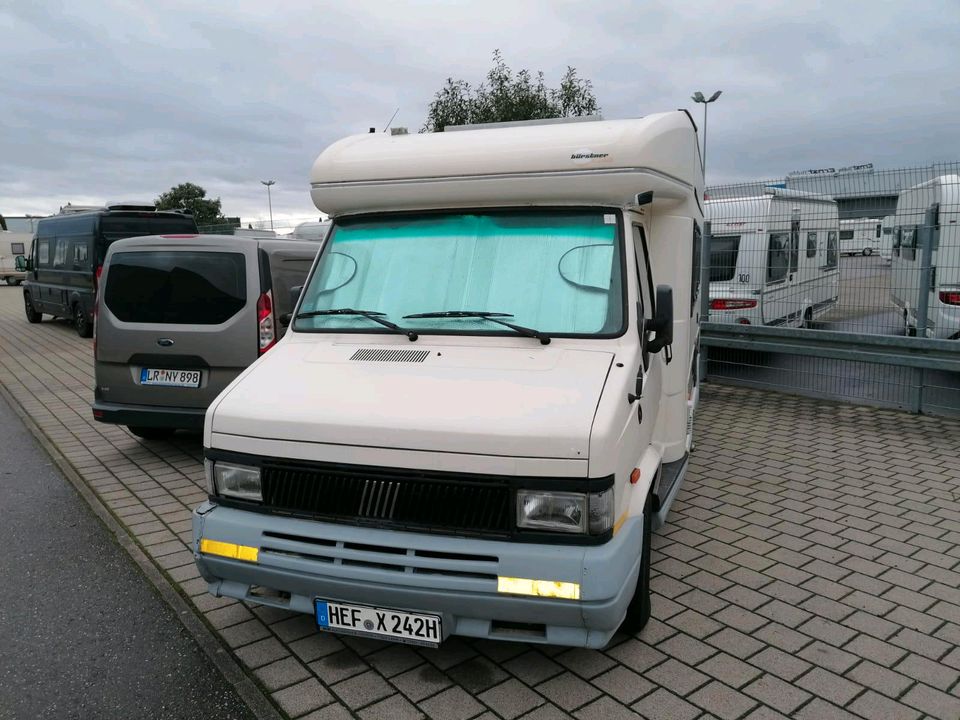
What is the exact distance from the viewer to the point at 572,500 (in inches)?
121

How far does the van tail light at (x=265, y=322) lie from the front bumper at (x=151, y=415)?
760 millimetres

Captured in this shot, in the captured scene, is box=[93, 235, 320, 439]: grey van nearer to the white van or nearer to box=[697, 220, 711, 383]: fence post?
box=[697, 220, 711, 383]: fence post

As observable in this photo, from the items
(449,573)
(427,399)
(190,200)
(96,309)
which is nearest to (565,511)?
(449,573)

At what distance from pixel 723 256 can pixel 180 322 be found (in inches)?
267

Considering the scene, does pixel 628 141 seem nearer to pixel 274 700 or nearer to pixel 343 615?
pixel 343 615

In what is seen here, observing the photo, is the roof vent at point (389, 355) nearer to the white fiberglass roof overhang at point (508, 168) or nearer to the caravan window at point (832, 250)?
the white fiberglass roof overhang at point (508, 168)

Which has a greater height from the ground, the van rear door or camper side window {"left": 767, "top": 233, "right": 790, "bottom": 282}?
camper side window {"left": 767, "top": 233, "right": 790, "bottom": 282}

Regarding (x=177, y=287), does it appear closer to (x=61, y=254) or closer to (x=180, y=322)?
(x=180, y=322)

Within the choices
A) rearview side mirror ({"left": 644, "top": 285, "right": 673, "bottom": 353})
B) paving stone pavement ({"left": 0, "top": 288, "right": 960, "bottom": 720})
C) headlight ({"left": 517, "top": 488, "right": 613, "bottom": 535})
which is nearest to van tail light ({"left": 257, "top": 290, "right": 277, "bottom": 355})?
paving stone pavement ({"left": 0, "top": 288, "right": 960, "bottom": 720})

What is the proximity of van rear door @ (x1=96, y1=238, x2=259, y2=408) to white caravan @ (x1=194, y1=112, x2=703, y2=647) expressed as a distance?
2343mm

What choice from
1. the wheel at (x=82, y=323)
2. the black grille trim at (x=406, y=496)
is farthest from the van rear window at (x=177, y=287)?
the wheel at (x=82, y=323)

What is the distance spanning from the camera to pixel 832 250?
874 cm

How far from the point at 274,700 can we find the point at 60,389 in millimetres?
9019

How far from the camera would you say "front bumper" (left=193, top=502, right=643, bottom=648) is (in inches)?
120
